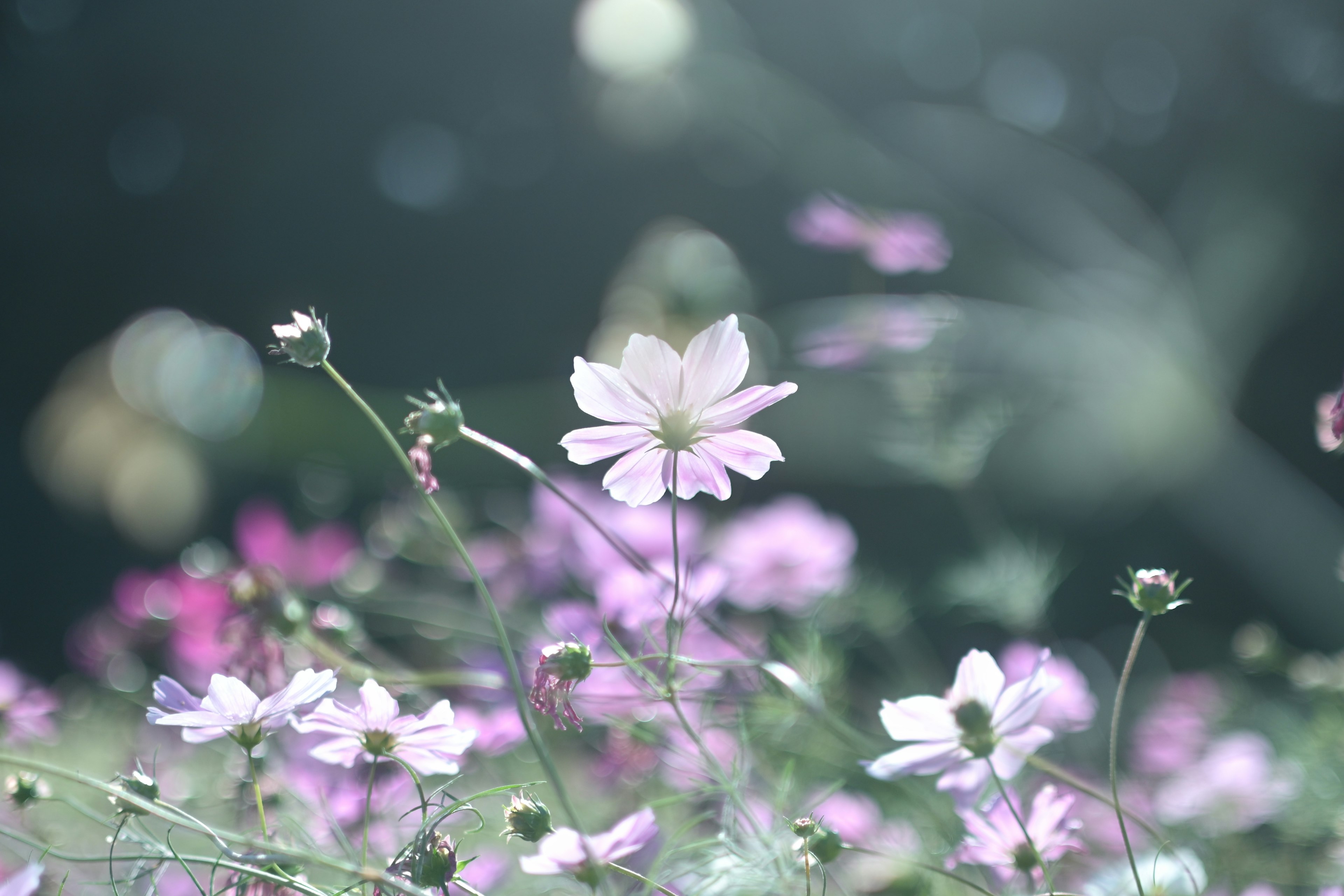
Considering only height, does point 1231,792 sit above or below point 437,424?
below

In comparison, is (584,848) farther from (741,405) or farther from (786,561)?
(786,561)

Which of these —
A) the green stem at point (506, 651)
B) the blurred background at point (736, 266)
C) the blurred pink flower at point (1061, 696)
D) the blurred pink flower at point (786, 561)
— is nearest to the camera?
the green stem at point (506, 651)

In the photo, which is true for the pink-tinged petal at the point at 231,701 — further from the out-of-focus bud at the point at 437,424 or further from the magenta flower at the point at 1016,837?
the magenta flower at the point at 1016,837

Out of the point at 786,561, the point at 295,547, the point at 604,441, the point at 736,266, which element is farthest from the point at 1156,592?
the point at 736,266

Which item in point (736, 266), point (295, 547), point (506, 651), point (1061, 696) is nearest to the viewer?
point (506, 651)

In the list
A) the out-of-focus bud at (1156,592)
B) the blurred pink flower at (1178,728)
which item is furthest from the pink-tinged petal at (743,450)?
the blurred pink flower at (1178,728)

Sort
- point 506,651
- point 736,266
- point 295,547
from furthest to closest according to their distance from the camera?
1. point 736,266
2. point 295,547
3. point 506,651

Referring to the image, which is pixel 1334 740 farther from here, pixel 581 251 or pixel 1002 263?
pixel 581 251

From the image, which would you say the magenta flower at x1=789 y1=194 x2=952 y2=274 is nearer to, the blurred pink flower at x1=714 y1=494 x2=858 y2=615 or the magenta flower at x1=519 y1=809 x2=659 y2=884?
the blurred pink flower at x1=714 y1=494 x2=858 y2=615
